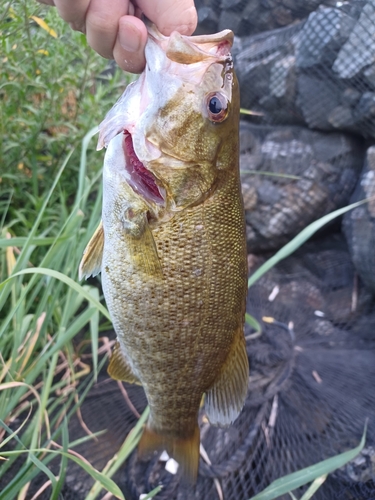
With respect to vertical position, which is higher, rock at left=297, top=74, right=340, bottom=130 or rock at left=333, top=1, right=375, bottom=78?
rock at left=333, top=1, right=375, bottom=78

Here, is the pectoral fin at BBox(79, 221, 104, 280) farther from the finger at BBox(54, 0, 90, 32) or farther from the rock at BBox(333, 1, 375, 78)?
the rock at BBox(333, 1, 375, 78)

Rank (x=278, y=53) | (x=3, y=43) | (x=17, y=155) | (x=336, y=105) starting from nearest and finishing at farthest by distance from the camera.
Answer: (x=3, y=43) < (x=17, y=155) < (x=336, y=105) < (x=278, y=53)

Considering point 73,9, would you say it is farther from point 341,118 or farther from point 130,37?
point 341,118

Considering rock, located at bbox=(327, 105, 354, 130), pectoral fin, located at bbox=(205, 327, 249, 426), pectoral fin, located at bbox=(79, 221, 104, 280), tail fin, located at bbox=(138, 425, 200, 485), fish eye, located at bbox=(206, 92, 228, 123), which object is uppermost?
fish eye, located at bbox=(206, 92, 228, 123)


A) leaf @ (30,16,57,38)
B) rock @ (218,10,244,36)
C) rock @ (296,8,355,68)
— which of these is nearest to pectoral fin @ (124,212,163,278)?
leaf @ (30,16,57,38)

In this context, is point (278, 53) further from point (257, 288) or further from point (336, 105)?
point (257, 288)

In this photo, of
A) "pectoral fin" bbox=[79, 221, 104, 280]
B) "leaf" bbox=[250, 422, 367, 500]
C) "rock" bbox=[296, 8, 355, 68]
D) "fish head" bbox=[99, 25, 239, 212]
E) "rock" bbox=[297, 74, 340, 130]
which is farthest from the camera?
"rock" bbox=[297, 74, 340, 130]

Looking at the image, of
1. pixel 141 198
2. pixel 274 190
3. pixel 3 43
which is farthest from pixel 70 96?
pixel 141 198

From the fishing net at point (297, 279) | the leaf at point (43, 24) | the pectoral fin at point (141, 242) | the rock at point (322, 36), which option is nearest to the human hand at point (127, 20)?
the pectoral fin at point (141, 242)
